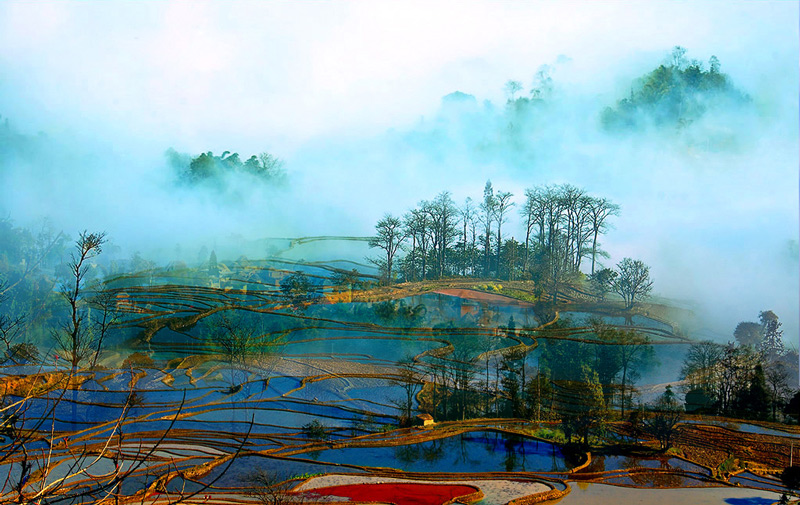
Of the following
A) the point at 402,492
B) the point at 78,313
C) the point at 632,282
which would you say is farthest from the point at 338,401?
the point at 632,282

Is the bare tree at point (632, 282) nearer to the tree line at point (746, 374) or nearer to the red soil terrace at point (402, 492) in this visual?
the tree line at point (746, 374)

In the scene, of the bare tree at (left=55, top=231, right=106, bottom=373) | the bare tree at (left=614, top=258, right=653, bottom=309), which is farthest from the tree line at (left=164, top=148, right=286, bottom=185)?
the bare tree at (left=614, top=258, right=653, bottom=309)

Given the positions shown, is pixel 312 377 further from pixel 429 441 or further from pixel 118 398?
pixel 118 398

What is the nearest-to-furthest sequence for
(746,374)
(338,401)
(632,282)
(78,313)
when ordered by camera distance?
(338,401), (746,374), (632,282), (78,313)

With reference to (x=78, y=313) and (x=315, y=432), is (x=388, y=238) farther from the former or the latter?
(x=78, y=313)

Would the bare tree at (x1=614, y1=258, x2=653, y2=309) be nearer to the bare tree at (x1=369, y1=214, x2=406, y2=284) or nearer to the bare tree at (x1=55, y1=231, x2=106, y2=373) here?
the bare tree at (x1=369, y1=214, x2=406, y2=284)

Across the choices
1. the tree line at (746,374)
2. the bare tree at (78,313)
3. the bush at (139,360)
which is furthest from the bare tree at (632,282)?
the bare tree at (78,313)

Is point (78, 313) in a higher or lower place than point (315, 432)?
higher

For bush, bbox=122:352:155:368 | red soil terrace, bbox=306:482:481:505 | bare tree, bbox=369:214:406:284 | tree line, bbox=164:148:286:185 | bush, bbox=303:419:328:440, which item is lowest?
red soil terrace, bbox=306:482:481:505

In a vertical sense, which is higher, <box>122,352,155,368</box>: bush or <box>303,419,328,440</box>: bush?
<box>122,352,155,368</box>: bush

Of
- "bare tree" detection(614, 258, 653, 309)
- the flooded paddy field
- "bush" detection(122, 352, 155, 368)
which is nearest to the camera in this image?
the flooded paddy field

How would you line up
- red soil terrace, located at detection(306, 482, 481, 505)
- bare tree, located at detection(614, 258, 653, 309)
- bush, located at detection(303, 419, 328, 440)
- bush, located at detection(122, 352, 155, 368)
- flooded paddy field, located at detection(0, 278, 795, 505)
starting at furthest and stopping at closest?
bare tree, located at detection(614, 258, 653, 309), bush, located at detection(122, 352, 155, 368), bush, located at detection(303, 419, 328, 440), flooded paddy field, located at detection(0, 278, 795, 505), red soil terrace, located at detection(306, 482, 481, 505)
